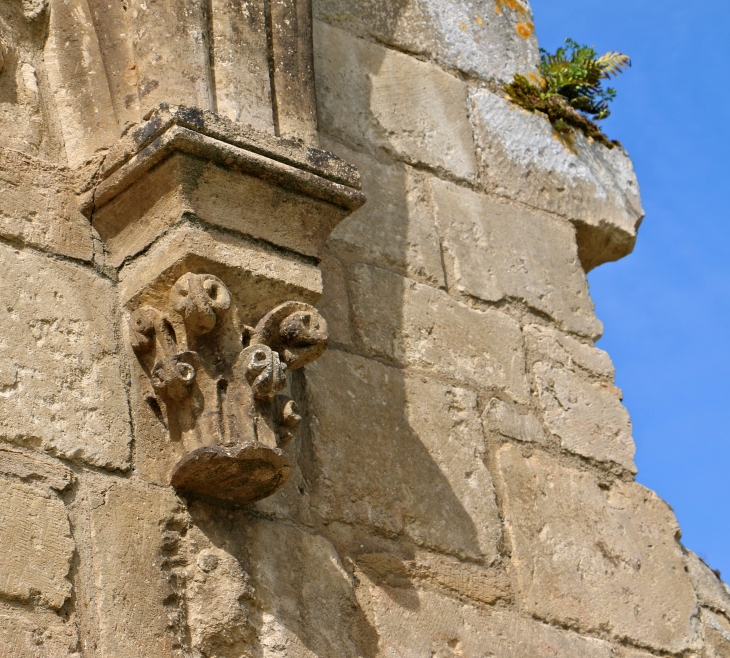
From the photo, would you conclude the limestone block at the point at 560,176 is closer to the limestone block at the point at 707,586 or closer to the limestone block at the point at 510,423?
the limestone block at the point at 510,423

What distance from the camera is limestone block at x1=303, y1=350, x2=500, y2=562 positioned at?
3.07m

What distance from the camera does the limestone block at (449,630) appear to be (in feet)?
9.53

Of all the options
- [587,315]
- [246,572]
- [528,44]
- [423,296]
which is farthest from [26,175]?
[528,44]

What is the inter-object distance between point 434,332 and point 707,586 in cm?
117

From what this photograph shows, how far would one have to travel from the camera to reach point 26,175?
9.34 feet

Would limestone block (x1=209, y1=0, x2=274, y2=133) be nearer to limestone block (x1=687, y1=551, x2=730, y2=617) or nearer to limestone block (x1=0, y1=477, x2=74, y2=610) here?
limestone block (x1=0, y1=477, x2=74, y2=610)

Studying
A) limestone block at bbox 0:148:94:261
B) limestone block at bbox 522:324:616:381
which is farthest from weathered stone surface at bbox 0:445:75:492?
limestone block at bbox 522:324:616:381

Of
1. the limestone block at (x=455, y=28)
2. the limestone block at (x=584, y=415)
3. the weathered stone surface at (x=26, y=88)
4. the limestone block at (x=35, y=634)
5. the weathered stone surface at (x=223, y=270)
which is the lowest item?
the limestone block at (x=35, y=634)

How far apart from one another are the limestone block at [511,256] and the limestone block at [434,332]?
115 mm

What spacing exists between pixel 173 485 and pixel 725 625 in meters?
1.94

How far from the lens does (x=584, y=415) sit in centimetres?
383

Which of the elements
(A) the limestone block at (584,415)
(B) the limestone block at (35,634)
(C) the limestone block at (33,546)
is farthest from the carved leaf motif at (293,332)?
(A) the limestone block at (584,415)

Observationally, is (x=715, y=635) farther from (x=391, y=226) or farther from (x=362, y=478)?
(x=391, y=226)

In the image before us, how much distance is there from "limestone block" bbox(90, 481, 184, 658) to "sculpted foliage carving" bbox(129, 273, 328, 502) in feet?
0.29
